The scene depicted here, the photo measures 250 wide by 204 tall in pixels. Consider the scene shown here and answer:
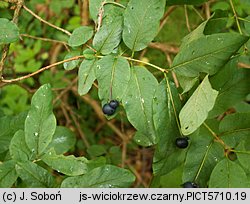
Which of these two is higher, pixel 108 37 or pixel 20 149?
pixel 108 37

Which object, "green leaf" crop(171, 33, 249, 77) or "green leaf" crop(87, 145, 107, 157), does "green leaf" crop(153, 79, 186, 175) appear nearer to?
"green leaf" crop(171, 33, 249, 77)

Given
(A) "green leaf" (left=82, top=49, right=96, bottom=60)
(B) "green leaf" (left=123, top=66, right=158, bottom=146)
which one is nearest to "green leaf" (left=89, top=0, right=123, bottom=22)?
(A) "green leaf" (left=82, top=49, right=96, bottom=60)

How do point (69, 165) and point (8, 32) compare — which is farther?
point (8, 32)

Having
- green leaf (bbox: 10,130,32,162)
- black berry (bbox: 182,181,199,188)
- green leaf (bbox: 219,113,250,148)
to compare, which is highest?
green leaf (bbox: 10,130,32,162)

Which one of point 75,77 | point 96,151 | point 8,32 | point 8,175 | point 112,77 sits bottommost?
point 96,151

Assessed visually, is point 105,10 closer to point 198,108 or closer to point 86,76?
point 86,76

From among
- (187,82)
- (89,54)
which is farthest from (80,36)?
(187,82)
